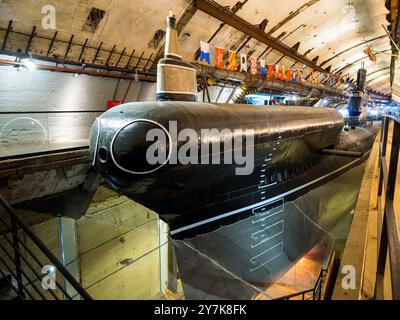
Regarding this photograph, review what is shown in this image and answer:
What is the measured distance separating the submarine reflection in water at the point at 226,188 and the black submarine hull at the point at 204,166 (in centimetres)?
1

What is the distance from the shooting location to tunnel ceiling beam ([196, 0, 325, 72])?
9.21 meters

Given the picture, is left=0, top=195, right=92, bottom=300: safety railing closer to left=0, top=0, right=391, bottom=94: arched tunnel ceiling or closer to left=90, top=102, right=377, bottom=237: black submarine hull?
left=90, top=102, right=377, bottom=237: black submarine hull

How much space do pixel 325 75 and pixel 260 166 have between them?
69.2ft

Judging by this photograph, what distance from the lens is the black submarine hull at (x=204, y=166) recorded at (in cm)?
318

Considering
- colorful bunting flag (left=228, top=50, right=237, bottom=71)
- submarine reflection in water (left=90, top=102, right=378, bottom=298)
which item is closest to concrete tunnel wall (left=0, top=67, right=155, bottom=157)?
submarine reflection in water (left=90, top=102, right=378, bottom=298)

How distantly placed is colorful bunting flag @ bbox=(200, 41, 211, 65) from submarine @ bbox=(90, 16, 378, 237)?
222 inches

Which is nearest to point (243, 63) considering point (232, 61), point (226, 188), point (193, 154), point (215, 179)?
point (232, 61)

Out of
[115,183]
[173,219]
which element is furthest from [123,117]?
[173,219]

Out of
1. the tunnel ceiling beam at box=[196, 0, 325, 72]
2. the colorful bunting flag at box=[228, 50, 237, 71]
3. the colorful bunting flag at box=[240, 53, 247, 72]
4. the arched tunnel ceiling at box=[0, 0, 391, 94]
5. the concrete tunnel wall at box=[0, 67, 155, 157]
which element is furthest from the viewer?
the colorful bunting flag at box=[240, 53, 247, 72]

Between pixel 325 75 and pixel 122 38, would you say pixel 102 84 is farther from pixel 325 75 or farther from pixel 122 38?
pixel 325 75

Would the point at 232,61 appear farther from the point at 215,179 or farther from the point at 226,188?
the point at 215,179

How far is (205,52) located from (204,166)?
8277mm

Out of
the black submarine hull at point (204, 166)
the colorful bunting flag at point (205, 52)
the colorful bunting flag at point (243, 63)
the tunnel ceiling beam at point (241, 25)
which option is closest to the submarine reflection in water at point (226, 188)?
the black submarine hull at point (204, 166)

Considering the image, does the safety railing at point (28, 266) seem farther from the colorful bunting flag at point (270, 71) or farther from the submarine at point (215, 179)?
the colorful bunting flag at point (270, 71)
